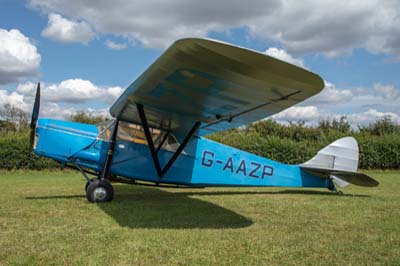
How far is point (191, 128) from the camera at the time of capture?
885 cm

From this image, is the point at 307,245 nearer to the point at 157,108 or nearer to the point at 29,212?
the point at 157,108

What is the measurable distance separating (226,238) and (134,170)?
4.44 m

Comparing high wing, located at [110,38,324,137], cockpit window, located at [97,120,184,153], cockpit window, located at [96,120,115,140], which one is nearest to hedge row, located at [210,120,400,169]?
high wing, located at [110,38,324,137]

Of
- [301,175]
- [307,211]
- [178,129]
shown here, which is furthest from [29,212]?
[301,175]

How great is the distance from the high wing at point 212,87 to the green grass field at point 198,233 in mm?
1976

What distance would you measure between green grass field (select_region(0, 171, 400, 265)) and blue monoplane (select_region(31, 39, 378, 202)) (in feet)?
3.77

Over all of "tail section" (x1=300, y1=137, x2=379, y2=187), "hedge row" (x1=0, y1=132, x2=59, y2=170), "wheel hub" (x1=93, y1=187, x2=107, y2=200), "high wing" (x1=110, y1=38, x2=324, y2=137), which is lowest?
"hedge row" (x1=0, y1=132, x2=59, y2=170)

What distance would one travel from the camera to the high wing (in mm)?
4176

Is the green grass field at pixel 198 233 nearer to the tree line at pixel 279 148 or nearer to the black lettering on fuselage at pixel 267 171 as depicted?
the black lettering on fuselage at pixel 267 171

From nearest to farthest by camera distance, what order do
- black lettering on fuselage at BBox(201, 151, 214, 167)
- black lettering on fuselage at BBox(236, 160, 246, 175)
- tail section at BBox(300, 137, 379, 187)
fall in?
black lettering on fuselage at BBox(201, 151, 214, 167), black lettering on fuselage at BBox(236, 160, 246, 175), tail section at BBox(300, 137, 379, 187)

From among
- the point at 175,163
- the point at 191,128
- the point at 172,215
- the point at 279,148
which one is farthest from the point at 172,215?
the point at 279,148

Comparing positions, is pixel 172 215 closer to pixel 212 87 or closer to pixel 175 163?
pixel 212 87

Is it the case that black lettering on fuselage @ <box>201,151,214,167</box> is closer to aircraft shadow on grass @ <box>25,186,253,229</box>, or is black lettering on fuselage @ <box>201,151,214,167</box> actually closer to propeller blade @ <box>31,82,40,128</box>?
aircraft shadow on grass @ <box>25,186,253,229</box>

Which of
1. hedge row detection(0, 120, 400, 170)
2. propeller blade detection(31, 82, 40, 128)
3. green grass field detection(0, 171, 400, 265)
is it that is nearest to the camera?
green grass field detection(0, 171, 400, 265)
